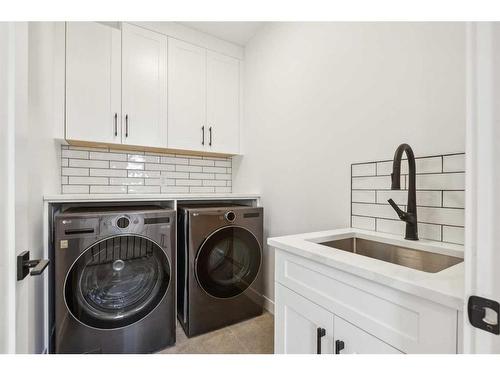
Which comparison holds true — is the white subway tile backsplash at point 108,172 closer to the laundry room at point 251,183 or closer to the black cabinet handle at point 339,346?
the laundry room at point 251,183

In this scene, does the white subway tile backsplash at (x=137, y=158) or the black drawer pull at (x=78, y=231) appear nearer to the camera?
the black drawer pull at (x=78, y=231)

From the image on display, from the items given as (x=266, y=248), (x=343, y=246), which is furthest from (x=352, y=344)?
(x=266, y=248)

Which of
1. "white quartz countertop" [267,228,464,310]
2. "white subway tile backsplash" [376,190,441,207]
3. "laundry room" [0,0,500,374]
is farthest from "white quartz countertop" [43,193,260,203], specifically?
"white subway tile backsplash" [376,190,441,207]

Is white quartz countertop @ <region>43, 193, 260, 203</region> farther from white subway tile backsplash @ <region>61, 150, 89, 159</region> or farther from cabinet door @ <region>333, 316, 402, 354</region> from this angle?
cabinet door @ <region>333, 316, 402, 354</region>

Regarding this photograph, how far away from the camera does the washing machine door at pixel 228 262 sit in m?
1.74

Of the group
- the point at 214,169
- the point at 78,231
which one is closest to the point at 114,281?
the point at 78,231

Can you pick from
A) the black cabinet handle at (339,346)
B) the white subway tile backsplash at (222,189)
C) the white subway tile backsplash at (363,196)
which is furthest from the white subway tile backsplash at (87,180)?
the black cabinet handle at (339,346)

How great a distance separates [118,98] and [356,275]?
2.01m

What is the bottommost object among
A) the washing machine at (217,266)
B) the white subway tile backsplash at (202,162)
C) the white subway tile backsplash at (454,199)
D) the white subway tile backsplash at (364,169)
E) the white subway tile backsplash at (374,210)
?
the washing machine at (217,266)

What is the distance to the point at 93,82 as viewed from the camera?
1.79 m

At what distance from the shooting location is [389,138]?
126 cm

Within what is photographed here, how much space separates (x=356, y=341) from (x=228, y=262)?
1.22 meters

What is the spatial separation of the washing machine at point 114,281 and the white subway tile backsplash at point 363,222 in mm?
1134
